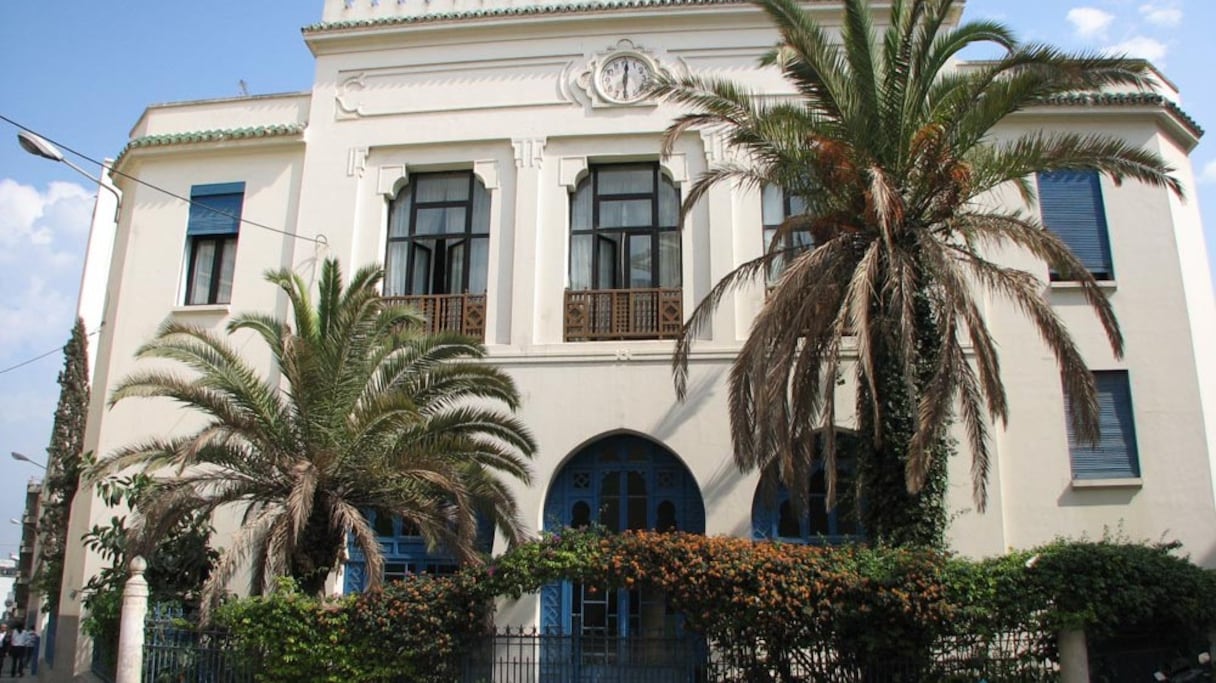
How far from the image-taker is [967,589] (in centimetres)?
1059

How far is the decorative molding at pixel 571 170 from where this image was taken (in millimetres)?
16984

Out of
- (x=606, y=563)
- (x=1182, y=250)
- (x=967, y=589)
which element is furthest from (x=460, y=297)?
(x=1182, y=250)

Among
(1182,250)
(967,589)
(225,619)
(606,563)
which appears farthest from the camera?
(1182,250)

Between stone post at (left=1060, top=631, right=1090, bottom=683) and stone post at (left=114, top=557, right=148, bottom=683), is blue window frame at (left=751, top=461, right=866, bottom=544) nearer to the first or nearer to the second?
stone post at (left=1060, top=631, right=1090, bottom=683)

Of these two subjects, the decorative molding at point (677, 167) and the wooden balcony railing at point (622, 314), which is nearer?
the wooden balcony railing at point (622, 314)

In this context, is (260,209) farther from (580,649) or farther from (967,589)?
(967,589)

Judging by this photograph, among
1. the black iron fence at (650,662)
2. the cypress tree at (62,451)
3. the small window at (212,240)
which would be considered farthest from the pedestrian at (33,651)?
the black iron fence at (650,662)

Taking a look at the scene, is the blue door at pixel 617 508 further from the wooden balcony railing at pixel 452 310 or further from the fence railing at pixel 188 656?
the fence railing at pixel 188 656

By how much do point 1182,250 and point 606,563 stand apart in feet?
35.6

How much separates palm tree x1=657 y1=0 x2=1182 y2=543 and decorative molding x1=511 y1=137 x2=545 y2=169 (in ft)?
16.4

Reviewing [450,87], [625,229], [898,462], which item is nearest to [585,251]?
[625,229]

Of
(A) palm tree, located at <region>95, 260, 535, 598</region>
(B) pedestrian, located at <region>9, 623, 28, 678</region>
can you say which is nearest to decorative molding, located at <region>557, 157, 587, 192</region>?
(A) palm tree, located at <region>95, 260, 535, 598</region>

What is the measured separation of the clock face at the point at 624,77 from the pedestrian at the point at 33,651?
65.4 feet

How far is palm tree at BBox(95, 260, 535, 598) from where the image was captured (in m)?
12.3
